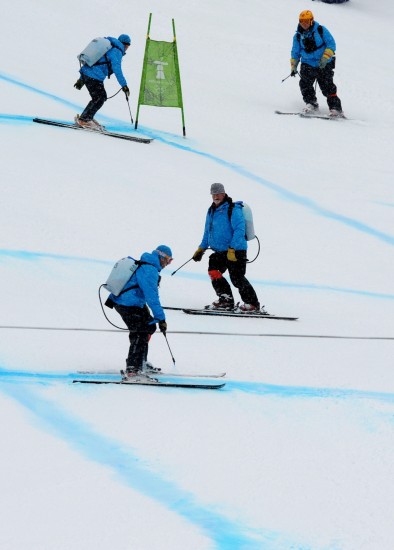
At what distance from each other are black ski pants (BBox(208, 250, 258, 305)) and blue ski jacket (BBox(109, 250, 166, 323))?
2.32 m

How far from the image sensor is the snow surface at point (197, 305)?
17.3ft

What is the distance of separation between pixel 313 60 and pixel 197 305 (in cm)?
771

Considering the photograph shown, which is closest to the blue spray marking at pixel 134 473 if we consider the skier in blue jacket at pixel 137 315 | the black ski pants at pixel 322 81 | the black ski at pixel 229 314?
the skier in blue jacket at pixel 137 315

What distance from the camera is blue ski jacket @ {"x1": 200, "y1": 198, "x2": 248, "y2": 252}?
9.08 meters

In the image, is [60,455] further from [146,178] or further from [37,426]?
[146,178]

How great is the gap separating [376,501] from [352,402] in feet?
5.08

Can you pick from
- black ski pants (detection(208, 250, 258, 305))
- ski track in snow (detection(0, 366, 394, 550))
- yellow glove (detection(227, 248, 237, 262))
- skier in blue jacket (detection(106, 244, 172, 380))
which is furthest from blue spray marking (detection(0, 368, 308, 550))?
black ski pants (detection(208, 250, 258, 305))

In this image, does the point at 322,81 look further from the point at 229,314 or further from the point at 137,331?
the point at 137,331

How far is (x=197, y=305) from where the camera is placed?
9.48 m

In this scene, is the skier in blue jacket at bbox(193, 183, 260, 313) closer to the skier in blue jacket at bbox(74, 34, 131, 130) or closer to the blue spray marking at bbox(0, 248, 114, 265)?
the blue spray marking at bbox(0, 248, 114, 265)

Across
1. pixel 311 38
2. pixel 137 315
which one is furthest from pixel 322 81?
pixel 137 315

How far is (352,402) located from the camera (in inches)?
275

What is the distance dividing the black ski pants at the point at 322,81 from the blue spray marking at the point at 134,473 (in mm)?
10593

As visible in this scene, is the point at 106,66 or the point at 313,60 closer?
the point at 106,66
